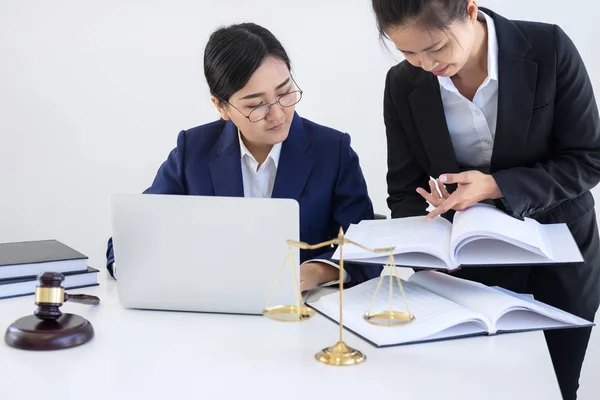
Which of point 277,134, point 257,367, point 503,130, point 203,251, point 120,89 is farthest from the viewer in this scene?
point 120,89

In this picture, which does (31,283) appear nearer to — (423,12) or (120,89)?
(423,12)

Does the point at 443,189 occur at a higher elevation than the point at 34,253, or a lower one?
higher

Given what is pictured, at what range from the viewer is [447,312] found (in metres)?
1.27

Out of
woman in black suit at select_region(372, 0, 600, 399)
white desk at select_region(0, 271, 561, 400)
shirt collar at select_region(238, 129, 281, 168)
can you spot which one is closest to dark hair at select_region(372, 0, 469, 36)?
woman in black suit at select_region(372, 0, 600, 399)

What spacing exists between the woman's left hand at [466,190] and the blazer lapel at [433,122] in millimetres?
203

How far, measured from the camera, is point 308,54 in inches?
125

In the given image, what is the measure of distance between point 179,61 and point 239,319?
82.0 inches

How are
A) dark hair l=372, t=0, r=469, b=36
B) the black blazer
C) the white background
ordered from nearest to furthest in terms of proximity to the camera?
dark hair l=372, t=0, r=469, b=36 < the black blazer < the white background

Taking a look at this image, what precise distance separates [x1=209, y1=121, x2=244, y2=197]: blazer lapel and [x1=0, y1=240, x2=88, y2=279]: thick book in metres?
0.42

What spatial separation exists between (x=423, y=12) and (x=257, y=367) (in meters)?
0.77

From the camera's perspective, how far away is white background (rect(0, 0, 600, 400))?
315cm

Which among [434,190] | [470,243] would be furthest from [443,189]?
[470,243]

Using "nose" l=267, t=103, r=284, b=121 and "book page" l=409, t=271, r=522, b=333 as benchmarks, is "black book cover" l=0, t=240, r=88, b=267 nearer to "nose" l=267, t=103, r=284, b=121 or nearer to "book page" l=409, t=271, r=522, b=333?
"nose" l=267, t=103, r=284, b=121

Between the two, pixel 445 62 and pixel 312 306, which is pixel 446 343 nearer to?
pixel 312 306
